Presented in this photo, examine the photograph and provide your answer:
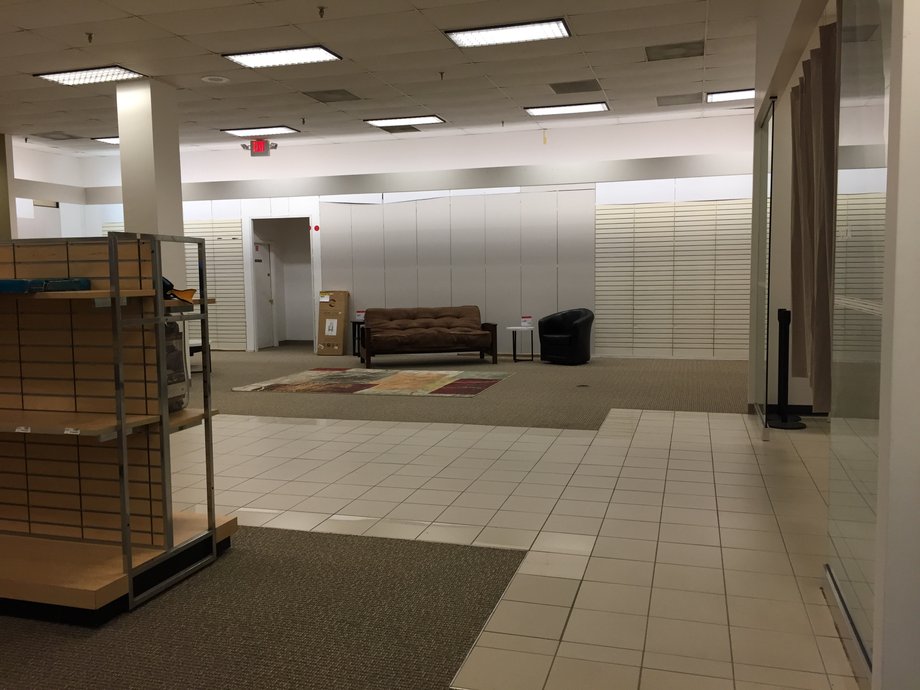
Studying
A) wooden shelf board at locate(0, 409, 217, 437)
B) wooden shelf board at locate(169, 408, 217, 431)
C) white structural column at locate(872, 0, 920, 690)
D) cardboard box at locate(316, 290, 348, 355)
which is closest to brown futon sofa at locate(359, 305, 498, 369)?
cardboard box at locate(316, 290, 348, 355)

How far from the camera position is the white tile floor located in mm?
2691

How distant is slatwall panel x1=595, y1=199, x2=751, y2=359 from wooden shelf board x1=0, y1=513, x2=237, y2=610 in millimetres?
9583

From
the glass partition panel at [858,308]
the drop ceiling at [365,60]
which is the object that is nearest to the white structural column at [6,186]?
the drop ceiling at [365,60]

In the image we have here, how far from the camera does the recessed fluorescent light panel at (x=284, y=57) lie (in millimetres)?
7582

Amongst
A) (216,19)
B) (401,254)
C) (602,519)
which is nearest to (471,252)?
(401,254)

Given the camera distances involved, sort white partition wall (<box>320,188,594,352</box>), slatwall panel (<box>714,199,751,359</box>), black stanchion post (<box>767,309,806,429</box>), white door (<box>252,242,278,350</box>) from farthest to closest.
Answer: white door (<box>252,242,278,350</box>), white partition wall (<box>320,188,594,352</box>), slatwall panel (<box>714,199,751,359</box>), black stanchion post (<box>767,309,806,429</box>)

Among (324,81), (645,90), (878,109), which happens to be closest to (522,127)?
(645,90)

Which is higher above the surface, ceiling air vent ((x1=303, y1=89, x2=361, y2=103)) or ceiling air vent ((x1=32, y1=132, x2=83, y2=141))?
ceiling air vent ((x1=32, y1=132, x2=83, y2=141))

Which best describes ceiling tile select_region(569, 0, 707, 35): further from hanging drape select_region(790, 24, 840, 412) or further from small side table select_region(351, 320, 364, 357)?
small side table select_region(351, 320, 364, 357)

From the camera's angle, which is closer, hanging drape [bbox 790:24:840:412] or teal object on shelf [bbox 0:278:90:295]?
teal object on shelf [bbox 0:278:90:295]

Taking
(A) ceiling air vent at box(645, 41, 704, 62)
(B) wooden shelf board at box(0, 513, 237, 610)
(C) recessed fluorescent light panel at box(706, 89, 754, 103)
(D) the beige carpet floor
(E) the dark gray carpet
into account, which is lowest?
(E) the dark gray carpet

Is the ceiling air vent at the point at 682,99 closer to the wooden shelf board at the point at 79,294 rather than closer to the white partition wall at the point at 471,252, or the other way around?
the white partition wall at the point at 471,252

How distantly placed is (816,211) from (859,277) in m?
1.86

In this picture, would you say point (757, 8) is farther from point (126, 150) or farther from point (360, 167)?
point (360, 167)
